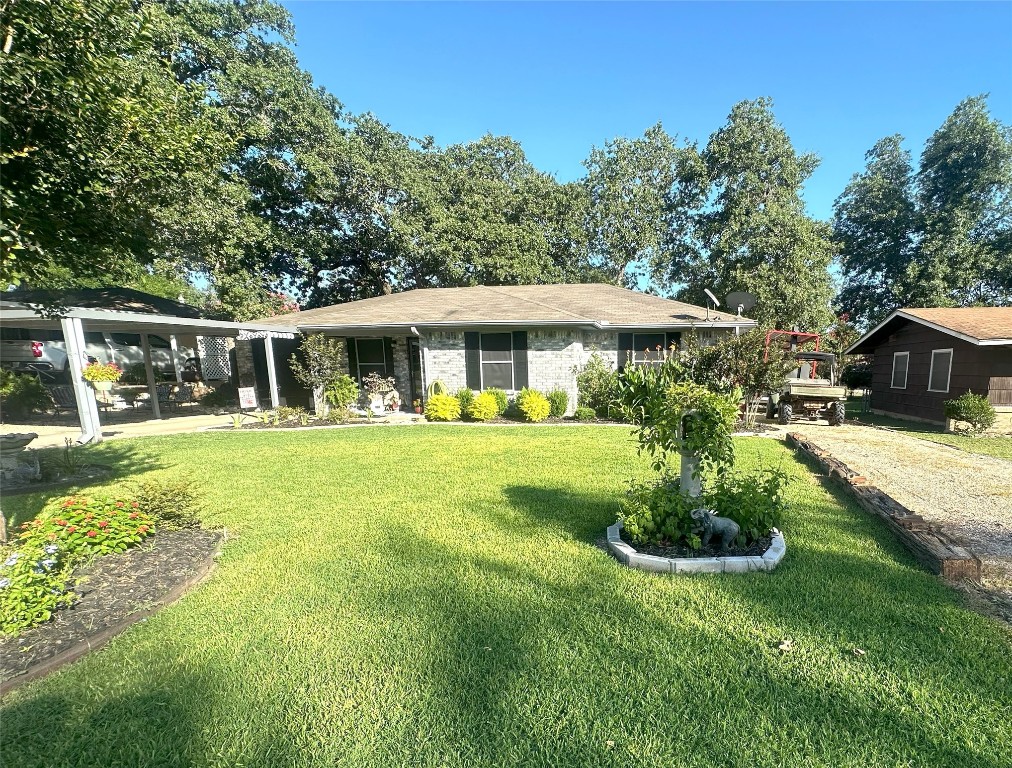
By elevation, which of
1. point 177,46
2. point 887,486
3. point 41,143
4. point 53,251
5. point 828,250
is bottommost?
point 887,486

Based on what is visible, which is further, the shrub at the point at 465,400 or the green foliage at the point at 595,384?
the green foliage at the point at 595,384

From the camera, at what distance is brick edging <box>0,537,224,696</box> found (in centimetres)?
225

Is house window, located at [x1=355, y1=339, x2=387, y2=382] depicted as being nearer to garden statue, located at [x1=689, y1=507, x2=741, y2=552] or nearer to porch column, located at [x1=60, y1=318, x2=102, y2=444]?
porch column, located at [x1=60, y1=318, x2=102, y2=444]

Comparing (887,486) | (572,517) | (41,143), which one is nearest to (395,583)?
(572,517)

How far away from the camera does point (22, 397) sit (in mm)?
11867

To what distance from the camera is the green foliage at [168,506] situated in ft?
13.3

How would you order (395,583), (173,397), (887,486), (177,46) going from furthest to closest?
(173,397)
(177,46)
(887,486)
(395,583)

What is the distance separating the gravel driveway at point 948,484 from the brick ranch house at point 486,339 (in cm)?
502

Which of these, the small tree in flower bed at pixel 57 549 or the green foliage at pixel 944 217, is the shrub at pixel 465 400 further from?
the green foliage at pixel 944 217

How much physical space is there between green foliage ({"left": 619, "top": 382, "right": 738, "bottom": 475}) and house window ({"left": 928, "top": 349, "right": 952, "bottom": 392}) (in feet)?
40.9

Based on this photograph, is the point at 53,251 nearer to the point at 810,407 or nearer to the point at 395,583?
the point at 395,583

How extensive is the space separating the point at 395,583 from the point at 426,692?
1.17 meters

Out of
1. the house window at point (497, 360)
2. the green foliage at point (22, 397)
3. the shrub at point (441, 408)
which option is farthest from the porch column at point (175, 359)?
the house window at point (497, 360)

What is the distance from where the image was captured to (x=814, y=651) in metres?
2.43
